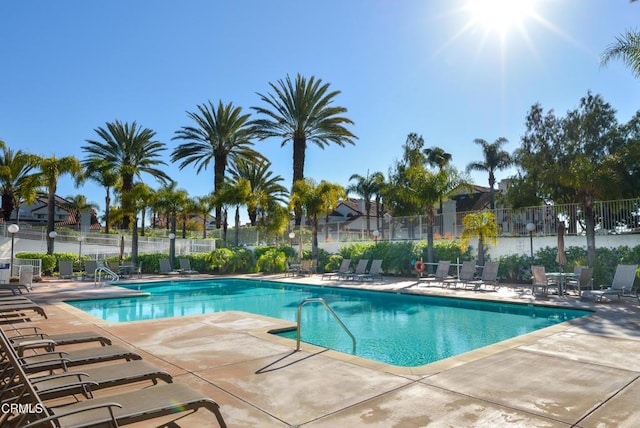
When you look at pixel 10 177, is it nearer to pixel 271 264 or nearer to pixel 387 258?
pixel 271 264

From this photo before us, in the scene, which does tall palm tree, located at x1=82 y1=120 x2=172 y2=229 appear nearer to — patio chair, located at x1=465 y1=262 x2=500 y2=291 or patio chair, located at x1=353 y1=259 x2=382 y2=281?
patio chair, located at x1=353 y1=259 x2=382 y2=281

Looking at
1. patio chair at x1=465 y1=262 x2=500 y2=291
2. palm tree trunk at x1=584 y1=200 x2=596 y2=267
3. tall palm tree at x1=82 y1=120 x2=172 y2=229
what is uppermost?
tall palm tree at x1=82 y1=120 x2=172 y2=229

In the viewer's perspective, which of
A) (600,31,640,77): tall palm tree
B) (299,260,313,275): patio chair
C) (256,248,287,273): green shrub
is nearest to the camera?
(600,31,640,77): tall palm tree

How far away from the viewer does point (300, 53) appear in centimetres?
1655

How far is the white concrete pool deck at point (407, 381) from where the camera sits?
12.3 feet

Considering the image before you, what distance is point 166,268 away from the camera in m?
23.4

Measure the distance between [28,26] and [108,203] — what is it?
93.2 ft

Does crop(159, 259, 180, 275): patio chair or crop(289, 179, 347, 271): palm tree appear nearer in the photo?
crop(289, 179, 347, 271): palm tree

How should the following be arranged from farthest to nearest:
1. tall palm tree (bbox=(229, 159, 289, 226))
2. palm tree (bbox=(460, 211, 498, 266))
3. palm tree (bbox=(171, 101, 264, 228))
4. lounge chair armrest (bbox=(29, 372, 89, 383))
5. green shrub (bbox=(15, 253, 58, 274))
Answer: tall palm tree (bbox=(229, 159, 289, 226)) → palm tree (bbox=(171, 101, 264, 228)) → green shrub (bbox=(15, 253, 58, 274)) → palm tree (bbox=(460, 211, 498, 266)) → lounge chair armrest (bbox=(29, 372, 89, 383))

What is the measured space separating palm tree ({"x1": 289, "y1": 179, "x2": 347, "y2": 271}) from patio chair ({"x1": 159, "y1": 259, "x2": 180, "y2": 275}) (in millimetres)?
7351

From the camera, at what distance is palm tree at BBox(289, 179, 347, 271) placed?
22859 millimetres

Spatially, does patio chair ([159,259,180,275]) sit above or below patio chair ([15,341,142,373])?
below

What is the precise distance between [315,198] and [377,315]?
12.1 meters

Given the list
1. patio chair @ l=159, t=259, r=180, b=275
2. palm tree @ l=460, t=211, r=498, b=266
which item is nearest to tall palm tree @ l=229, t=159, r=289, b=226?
patio chair @ l=159, t=259, r=180, b=275
